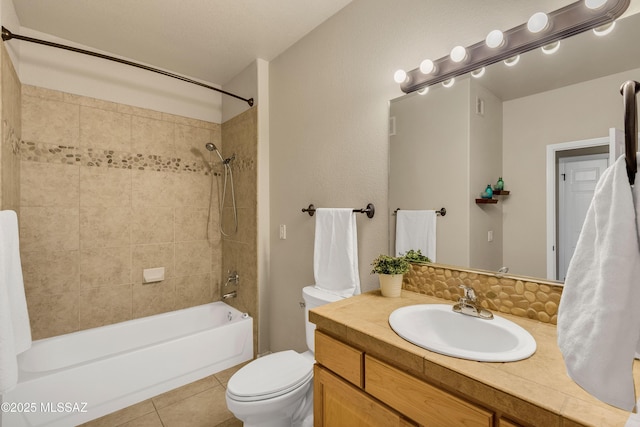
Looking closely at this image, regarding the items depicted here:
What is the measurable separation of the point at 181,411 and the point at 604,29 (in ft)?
9.35

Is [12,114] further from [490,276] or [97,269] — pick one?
[490,276]

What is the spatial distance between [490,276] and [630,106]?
80 centimetres

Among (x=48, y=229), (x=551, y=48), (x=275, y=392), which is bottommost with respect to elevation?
(x=275, y=392)

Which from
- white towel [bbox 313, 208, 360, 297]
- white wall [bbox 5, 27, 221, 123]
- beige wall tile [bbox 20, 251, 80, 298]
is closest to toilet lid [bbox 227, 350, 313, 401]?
white towel [bbox 313, 208, 360, 297]

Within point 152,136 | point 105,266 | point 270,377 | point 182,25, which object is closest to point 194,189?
point 152,136

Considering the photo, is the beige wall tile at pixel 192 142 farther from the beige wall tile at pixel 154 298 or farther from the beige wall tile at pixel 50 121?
the beige wall tile at pixel 154 298

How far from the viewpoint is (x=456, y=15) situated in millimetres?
1285

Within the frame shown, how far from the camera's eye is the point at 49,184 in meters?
2.11

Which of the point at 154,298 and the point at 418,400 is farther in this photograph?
the point at 154,298

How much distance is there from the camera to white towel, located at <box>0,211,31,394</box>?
1.18 metres

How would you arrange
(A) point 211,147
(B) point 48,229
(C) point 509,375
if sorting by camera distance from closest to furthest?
(C) point 509,375 < (B) point 48,229 < (A) point 211,147

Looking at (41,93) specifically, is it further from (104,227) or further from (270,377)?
(270,377)

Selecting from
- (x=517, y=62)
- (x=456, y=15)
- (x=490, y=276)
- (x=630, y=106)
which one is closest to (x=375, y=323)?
(x=490, y=276)

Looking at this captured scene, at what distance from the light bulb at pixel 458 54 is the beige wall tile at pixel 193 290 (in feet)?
8.83
